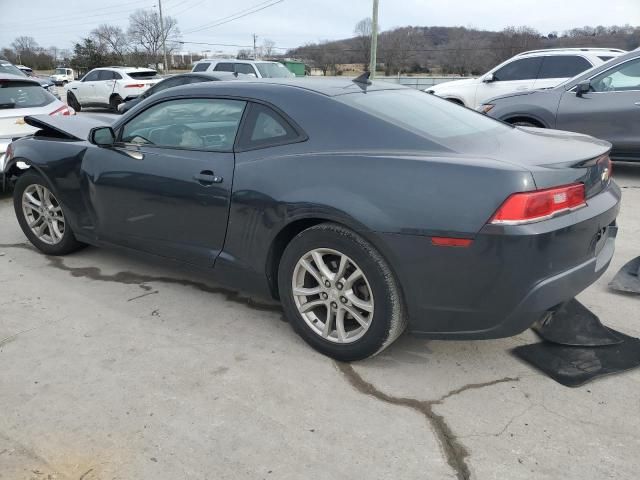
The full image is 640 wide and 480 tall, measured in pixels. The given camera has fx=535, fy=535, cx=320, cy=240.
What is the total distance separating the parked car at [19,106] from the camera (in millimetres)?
6707

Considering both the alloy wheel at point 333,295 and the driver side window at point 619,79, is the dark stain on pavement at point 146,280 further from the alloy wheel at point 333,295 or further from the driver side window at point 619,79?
the driver side window at point 619,79

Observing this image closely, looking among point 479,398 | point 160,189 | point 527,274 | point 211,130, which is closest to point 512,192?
point 527,274

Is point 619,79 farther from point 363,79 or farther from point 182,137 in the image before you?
point 182,137

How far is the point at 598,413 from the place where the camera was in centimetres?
240

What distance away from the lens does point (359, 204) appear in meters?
2.54

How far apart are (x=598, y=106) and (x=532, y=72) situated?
11.7ft

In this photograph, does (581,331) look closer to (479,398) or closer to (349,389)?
(479,398)

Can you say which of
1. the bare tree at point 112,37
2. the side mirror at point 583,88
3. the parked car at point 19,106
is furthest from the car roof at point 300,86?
the bare tree at point 112,37

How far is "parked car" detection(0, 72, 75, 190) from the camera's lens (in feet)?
22.0

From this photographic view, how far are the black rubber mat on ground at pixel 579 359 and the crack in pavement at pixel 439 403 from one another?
8.7 inches

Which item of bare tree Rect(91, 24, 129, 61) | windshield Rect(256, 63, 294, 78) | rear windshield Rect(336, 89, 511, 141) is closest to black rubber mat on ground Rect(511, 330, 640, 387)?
rear windshield Rect(336, 89, 511, 141)

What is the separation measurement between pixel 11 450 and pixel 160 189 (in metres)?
1.68

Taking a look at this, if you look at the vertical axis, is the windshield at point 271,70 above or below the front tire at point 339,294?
above

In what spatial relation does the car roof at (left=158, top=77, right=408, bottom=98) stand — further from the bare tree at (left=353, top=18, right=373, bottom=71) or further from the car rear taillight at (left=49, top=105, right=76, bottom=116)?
the bare tree at (left=353, top=18, right=373, bottom=71)
